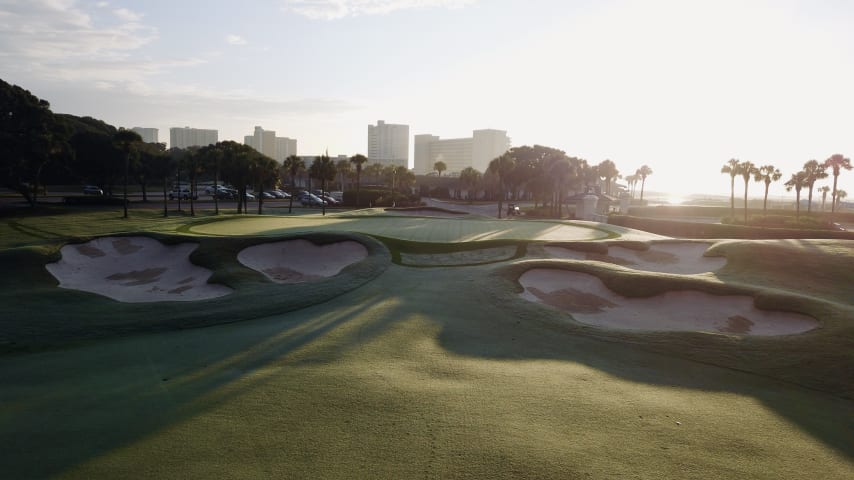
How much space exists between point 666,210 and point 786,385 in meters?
90.4

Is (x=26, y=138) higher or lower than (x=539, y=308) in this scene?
higher

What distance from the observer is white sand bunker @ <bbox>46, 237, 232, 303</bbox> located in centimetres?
2058

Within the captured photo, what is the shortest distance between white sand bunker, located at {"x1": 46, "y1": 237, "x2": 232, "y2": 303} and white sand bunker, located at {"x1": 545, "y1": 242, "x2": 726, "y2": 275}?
18.4 m

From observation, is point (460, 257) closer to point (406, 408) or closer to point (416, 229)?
point (416, 229)

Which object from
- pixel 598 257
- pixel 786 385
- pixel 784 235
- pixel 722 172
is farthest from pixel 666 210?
pixel 786 385

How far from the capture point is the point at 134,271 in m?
23.9

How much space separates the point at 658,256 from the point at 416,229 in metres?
15.9

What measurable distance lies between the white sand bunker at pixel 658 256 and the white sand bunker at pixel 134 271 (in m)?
18.4

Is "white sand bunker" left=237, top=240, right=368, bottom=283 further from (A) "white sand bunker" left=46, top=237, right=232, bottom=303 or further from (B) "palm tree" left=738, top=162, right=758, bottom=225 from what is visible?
(B) "palm tree" left=738, top=162, right=758, bottom=225

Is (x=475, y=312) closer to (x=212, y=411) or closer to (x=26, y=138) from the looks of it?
(x=212, y=411)

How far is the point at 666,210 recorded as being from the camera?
91812mm

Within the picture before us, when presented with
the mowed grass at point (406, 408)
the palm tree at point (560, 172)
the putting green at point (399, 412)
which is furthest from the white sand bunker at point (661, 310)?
the palm tree at point (560, 172)

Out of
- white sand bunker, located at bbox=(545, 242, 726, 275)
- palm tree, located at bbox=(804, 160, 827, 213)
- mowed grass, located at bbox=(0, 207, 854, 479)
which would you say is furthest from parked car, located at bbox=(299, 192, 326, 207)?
palm tree, located at bbox=(804, 160, 827, 213)

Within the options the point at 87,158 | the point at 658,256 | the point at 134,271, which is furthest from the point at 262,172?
the point at 658,256
